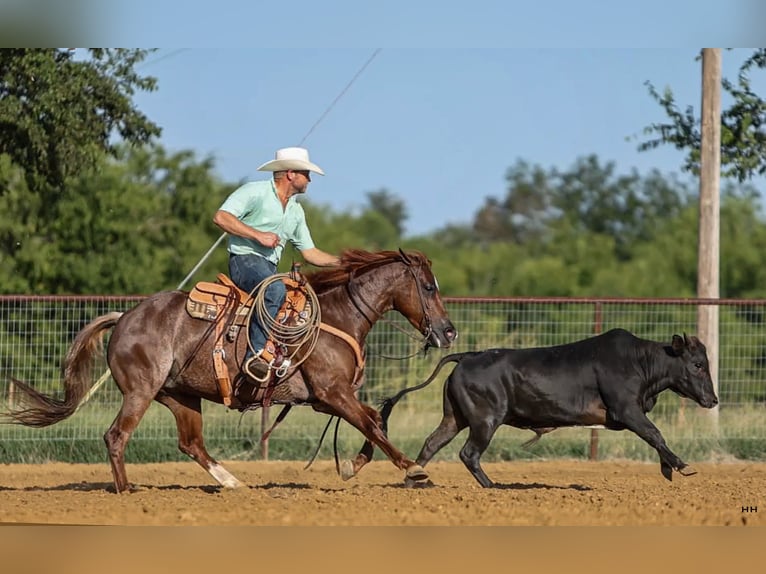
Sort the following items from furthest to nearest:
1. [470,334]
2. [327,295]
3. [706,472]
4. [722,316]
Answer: [722,316]
[470,334]
[706,472]
[327,295]

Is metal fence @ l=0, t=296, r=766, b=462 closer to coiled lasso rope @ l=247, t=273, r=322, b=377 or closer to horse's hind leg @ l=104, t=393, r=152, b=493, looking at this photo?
horse's hind leg @ l=104, t=393, r=152, b=493

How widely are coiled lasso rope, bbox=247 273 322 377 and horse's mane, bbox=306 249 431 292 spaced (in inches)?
17.9

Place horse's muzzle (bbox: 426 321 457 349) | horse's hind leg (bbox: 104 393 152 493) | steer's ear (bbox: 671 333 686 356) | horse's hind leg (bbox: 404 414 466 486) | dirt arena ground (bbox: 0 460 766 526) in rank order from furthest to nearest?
steer's ear (bbox: 671 333 686 356), horse's hind leg (bbox: 404 414 466 486), horse's muzzle (bbox: 426 321 457 349), horse's hind leg (bbox: 104 393 152 493), dirt arena ground (bbox: 0 460 766 526)

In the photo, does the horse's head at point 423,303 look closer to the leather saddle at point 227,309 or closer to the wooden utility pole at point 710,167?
the leather saddle at point 227,309

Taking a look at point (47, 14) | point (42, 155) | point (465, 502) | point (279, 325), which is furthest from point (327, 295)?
point (42, 155)

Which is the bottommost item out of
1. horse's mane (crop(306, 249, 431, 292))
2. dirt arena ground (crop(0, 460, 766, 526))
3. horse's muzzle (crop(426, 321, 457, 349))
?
dirt arena ground (crop(0, 460, 766, 526))

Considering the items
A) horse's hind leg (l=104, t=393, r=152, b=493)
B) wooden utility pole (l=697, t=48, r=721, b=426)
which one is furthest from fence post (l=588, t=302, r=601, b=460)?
horse's hind leg (l=104, t=393, r=152, b=493)

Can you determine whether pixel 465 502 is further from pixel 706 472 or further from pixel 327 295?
pixel 706 472

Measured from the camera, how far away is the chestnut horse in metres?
10.3

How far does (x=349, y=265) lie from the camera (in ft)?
35.3

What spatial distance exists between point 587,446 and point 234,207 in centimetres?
740

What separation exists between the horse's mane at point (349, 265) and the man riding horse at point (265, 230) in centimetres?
18

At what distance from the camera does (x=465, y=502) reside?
9.80 meters

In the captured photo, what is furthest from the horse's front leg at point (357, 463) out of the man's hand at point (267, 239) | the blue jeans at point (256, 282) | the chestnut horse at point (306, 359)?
the man's hand at point (267, 239)
